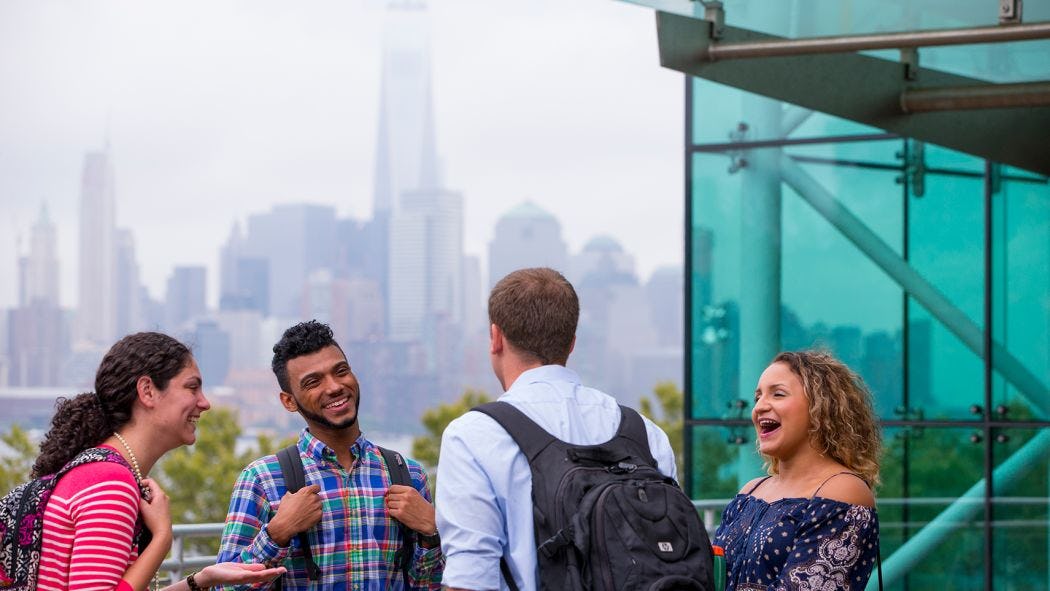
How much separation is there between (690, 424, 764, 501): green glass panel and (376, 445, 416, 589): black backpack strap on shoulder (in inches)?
206

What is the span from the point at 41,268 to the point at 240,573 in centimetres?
12730

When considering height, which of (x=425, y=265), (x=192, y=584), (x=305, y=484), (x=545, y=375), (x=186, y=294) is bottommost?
(x=192, y=584)

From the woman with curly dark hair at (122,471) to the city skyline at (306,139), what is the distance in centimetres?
10274

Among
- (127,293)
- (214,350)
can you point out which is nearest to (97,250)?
(127,293)

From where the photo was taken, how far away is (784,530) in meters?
3.16

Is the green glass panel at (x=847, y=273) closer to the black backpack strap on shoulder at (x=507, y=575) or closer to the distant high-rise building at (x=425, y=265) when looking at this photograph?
the black backpack strap on shoulder at (x=507, y=575)

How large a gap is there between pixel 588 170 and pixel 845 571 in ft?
369

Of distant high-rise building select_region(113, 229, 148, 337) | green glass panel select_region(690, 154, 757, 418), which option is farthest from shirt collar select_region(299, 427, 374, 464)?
distant high-rise building select_region(113, 229, 148, 337)

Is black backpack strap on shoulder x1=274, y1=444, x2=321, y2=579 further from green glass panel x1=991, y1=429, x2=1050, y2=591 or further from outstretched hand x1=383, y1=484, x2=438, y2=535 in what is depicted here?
green glass panel x1=991, y1=429, x2=1050, y2=591

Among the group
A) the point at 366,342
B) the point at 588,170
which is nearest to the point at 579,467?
the point at 588,170

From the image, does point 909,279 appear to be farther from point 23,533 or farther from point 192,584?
point 23,533

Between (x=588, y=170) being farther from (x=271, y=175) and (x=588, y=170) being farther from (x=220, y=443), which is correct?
(x=220, y=443)

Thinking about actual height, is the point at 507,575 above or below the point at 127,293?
below

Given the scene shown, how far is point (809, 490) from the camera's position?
3.26 metres
